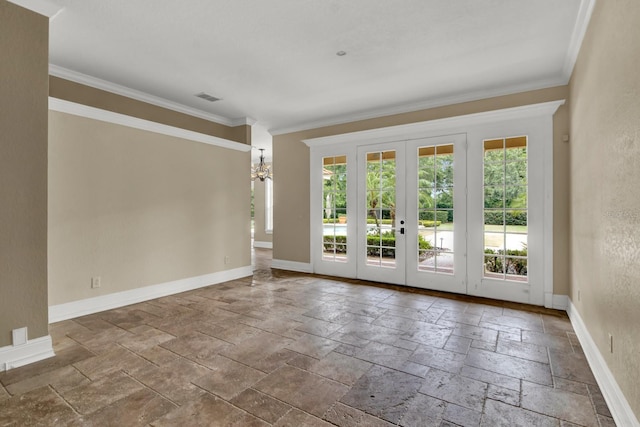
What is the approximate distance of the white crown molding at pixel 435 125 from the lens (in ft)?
13.6

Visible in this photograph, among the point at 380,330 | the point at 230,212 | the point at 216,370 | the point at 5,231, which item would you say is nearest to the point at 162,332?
the point at 216,370

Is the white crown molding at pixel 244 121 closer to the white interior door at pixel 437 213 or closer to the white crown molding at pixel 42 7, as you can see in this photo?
the white interior door at pixel 437 213

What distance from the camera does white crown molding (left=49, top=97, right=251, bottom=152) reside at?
363 centimetres

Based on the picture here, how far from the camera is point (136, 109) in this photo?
480 centimetres

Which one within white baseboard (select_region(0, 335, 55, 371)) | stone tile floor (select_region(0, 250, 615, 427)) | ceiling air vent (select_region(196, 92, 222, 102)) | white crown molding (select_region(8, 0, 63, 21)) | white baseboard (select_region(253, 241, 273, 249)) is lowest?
stone tile floor (select_region(0, 250, 615, 427))

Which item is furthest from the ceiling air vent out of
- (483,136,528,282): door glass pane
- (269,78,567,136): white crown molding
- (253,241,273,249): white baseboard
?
(253,241,273,249): white baseboard

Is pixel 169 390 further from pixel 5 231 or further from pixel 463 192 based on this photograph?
pixel 463 192

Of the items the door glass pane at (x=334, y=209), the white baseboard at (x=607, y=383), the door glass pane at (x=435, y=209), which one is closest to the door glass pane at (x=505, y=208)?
the door glass pane at (x=435, y=209)

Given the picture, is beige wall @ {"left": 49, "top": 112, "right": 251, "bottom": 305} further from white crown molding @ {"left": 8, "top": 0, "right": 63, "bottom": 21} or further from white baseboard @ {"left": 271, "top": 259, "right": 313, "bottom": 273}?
white crown molding @ {"left": 8, "top": 0, "right": 63, "bottom": 21}

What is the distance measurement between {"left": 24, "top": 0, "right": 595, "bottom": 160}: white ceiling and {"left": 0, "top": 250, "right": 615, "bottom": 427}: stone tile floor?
2.90 metres

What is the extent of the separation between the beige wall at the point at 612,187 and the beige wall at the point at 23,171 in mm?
4080

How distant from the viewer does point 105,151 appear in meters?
4.05

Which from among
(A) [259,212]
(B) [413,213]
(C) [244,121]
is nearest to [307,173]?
(C) [244,121]

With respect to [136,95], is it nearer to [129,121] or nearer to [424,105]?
[129,121]
